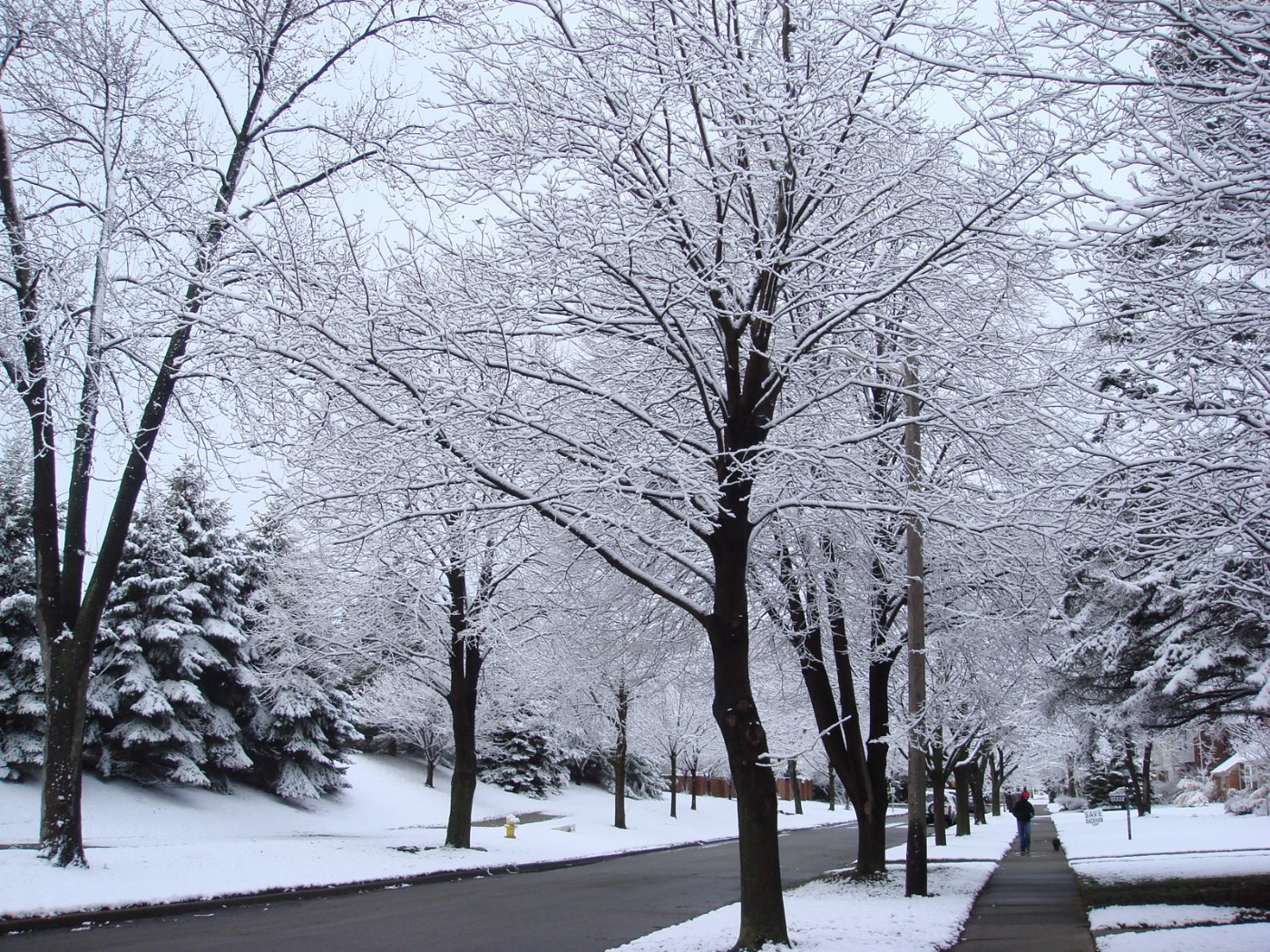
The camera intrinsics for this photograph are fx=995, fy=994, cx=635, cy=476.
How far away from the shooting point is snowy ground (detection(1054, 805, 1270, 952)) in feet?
30.9

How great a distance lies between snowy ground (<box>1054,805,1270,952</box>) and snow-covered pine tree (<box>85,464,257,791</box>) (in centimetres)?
2253

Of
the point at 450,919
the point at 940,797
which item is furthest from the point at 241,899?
the point at 940,797

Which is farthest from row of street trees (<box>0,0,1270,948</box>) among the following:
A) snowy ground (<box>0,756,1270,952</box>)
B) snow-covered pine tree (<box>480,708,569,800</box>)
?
snow-covered pine tree (<box>480,708,569,800</box>)

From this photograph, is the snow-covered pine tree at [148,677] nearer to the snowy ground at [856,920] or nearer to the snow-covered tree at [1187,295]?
the snowy ground at [856,920]

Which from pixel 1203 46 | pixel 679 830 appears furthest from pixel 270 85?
pixel 679 830

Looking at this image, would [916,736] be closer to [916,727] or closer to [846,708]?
[916,727]

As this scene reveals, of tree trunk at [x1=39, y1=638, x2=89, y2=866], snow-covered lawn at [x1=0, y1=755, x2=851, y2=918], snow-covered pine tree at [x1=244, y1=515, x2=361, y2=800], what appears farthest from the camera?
snow-covered pine tree at [x1=244, y1=515, x2=361, y2=800]

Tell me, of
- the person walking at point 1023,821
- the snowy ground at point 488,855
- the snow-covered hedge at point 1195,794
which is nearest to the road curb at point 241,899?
the snowy ground at point 488,855

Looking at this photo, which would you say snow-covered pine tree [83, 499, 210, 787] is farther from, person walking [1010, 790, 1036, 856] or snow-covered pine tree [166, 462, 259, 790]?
person walking [1010, 790, 1036, 856]

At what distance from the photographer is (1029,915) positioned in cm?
1288

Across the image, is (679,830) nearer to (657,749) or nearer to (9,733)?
(657,749)

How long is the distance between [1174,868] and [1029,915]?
331 inches

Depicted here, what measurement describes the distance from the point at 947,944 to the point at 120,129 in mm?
13887

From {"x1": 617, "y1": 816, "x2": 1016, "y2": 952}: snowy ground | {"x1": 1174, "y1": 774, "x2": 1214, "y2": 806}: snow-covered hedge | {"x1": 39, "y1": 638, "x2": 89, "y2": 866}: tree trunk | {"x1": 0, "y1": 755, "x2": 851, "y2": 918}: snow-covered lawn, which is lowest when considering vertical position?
{"x1": 1174, "y1": 774, "x2": 1214, "y2": 806}: snow-covered hedge
